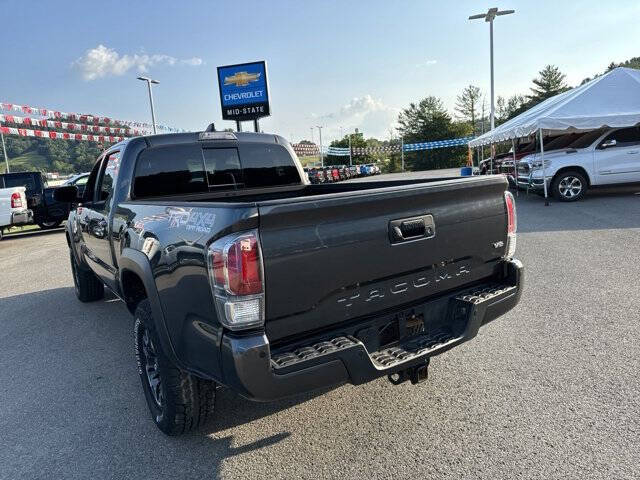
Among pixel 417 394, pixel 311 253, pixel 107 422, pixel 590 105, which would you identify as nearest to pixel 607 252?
pixel 417 394

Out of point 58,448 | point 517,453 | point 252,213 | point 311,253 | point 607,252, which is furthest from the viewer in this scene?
point 607,252

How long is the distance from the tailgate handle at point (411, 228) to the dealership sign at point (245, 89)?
21848 mm

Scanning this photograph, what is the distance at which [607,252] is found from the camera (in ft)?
22.8

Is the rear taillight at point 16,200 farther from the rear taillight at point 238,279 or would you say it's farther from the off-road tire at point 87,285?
the rear taillight at point 238,279

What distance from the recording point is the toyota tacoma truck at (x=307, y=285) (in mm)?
2189

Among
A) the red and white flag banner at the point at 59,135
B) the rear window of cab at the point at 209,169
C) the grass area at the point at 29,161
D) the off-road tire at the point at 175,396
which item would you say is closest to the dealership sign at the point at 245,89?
the red and white flag banner at the point at 59,135

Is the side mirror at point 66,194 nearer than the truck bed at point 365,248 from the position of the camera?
No

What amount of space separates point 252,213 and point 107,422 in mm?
2115

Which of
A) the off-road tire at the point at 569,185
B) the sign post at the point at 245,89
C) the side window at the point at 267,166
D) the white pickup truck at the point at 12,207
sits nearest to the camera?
the side window at the point at 267,166

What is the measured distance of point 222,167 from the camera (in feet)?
14.3

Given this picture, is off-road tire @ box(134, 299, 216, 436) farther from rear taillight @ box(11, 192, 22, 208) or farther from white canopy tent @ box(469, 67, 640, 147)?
rear taillight @ box(11, 192, 22, 208)

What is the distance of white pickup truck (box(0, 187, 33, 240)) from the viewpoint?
46.6 ft

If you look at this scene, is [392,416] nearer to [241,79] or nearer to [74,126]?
[241,79]

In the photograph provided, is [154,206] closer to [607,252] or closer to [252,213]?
[252,213]
